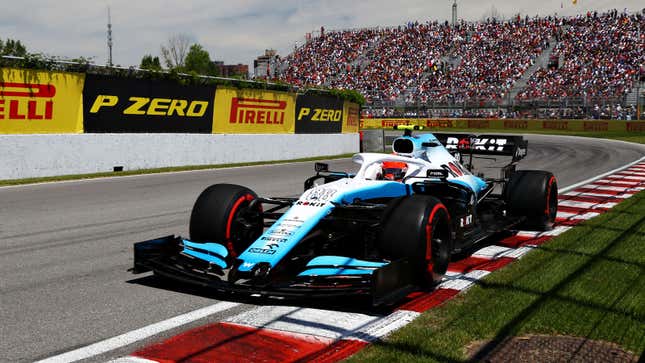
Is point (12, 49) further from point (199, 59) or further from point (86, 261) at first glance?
point (199, 59)

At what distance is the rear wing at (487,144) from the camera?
8.30 m

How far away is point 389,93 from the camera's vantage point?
5262cm

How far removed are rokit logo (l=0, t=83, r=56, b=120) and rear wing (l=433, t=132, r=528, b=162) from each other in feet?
27.8

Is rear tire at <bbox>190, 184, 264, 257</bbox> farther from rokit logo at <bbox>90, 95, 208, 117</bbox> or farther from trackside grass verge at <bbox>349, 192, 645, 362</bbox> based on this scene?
rokit logo at <bbox>90, 95, 208, 117</bbox>

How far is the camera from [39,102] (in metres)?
13.1

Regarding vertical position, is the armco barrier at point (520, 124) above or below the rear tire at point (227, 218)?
above

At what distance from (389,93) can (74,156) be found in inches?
1618

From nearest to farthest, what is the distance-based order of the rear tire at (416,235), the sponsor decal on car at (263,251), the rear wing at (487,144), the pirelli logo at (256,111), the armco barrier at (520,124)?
1. the sponsor decal on car at (263,251)
2. the rear tire at (416,235)
3. the rear wing at (487,144)
4. the pirelli logo at (256,111)
5. the armco barrier at (520,124)

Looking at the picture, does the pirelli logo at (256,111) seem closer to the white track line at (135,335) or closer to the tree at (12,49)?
the tree at (12,49)

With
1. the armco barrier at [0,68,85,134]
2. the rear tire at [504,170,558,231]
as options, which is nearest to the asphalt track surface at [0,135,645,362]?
the armco barrier at [0,68,85,134]

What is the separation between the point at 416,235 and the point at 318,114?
679 inches

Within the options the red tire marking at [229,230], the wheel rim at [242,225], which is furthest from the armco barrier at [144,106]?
the red tire marking at [229,230]

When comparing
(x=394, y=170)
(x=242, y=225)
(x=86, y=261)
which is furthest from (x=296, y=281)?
(x=86, y=261)

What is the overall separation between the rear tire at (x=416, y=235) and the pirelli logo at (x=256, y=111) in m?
13.4
